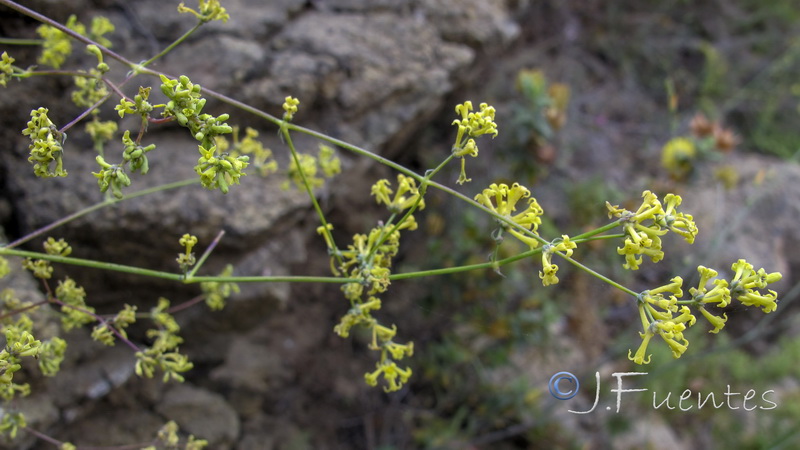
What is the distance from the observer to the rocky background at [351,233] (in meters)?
1.78

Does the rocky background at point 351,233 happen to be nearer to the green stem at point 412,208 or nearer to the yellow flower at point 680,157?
the yellow flower at point 680,157

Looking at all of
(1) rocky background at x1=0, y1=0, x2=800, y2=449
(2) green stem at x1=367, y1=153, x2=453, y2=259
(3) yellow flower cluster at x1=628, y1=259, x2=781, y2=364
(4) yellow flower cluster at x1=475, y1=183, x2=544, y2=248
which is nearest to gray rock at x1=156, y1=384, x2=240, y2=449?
(1) rocky background at x1=0, y1=0, x2=800, y2=449

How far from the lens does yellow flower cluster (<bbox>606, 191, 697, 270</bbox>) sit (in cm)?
96

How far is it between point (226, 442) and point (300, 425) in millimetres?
353

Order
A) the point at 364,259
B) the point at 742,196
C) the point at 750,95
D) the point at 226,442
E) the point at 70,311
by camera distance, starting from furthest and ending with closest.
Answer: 1. the point at 750,95
2. the point at 742,196
3. the point at 226,442
4. the point at 70,311
5. the point at 364,259

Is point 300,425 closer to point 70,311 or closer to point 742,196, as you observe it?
point 70,311

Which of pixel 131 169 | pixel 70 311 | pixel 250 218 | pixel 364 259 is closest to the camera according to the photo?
pixel 131 169

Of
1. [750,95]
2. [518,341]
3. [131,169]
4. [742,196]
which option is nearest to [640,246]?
[131,169]

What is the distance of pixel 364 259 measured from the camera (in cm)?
113

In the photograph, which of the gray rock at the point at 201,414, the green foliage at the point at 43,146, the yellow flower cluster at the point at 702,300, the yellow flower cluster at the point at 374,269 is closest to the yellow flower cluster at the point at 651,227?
the yellow flower cluster at the point at 702,300

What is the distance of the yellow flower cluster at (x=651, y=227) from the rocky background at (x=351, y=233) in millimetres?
1227

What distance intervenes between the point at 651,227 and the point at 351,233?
1.63 m

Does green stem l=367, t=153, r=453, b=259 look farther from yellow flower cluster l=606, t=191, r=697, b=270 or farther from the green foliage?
the green foliage

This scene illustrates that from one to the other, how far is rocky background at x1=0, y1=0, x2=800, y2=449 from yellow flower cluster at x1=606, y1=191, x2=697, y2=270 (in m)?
1.23
